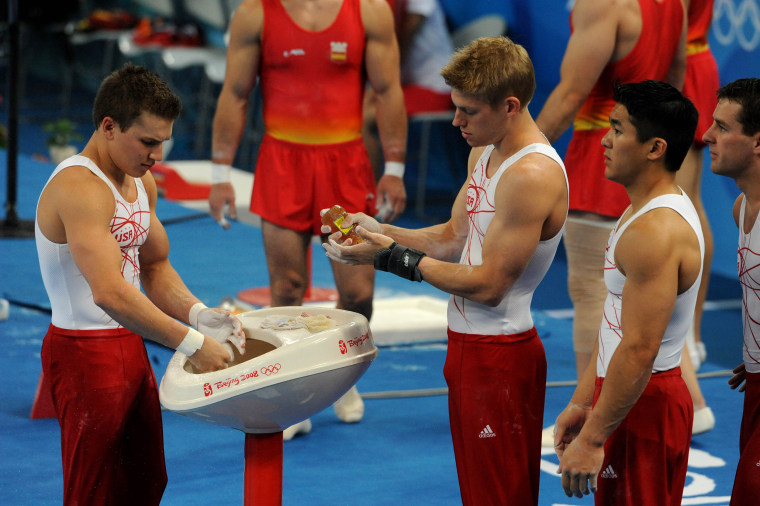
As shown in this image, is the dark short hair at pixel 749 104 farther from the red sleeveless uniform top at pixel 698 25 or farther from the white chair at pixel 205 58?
the white chair at pixel 205 58

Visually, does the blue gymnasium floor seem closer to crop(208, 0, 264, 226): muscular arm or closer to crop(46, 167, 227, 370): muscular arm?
crop(208, 0, 264, 226): muscular arm

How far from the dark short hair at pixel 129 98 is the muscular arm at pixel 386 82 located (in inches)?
75.4

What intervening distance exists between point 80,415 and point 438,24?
6972mm

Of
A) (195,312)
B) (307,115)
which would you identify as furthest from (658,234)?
(307,115)

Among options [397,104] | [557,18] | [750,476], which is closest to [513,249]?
[750,476]

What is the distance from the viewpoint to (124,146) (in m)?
3.12

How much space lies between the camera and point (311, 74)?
484 cm

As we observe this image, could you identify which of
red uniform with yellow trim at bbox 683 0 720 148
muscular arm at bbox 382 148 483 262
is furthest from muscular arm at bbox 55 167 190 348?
red uniform with yellow trim at bbox 683 0 720 148

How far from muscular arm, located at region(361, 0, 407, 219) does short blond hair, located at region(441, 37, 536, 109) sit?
6.40 feet

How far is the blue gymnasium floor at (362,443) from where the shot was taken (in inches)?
172

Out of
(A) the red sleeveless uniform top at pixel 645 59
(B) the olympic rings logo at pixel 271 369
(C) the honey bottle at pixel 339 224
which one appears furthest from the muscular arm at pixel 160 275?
(A) the red sleeveless uniform top at pixel 645 59

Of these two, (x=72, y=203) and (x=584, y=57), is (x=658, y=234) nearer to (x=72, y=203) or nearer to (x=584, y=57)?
(x=72, y=203)

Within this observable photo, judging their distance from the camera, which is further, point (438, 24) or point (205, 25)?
point (205, 25)

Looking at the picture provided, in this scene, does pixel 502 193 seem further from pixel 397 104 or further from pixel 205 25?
pixel 205 25
